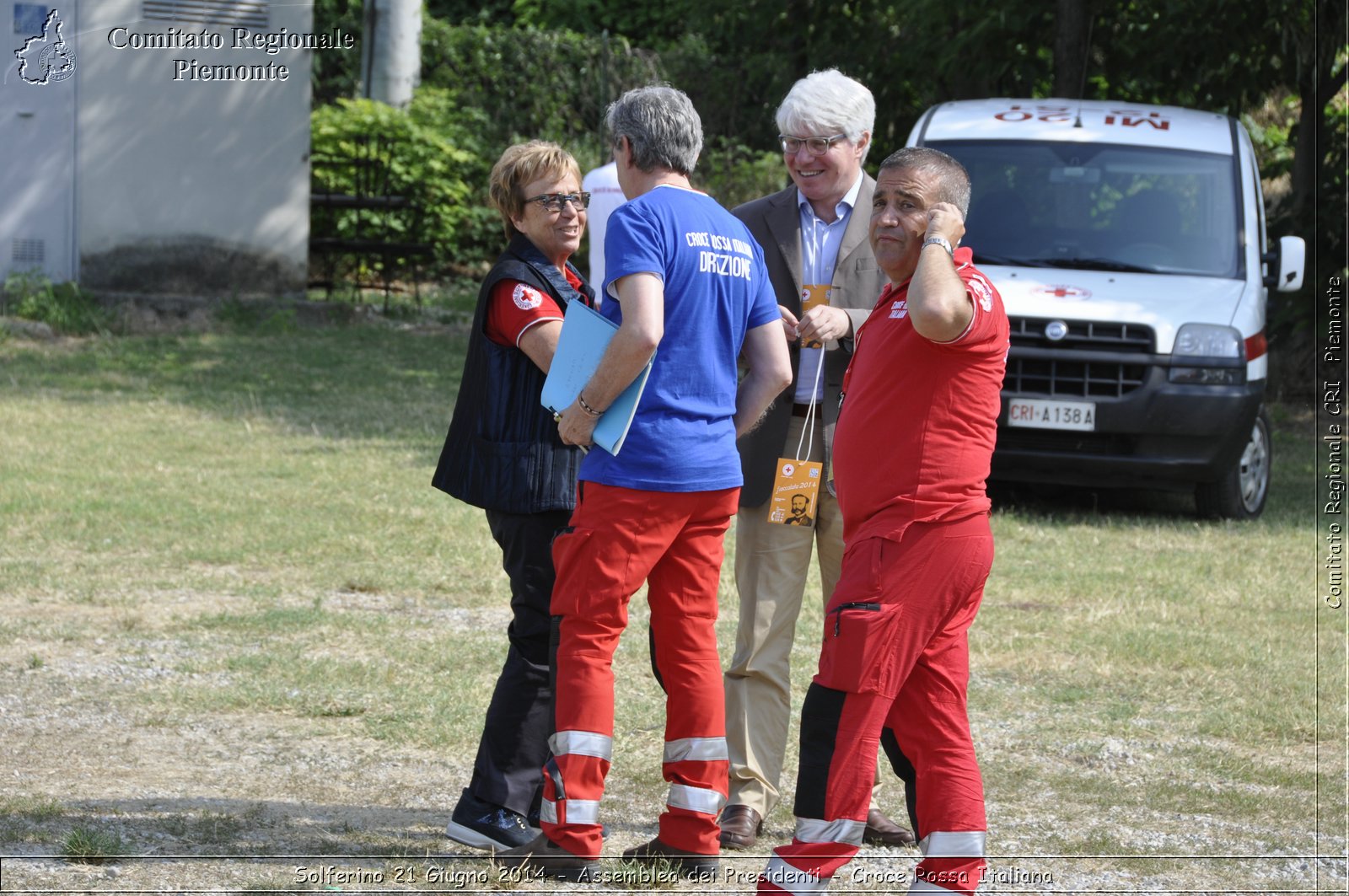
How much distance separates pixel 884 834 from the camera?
4.52m

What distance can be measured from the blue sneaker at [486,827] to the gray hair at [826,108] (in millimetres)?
2042

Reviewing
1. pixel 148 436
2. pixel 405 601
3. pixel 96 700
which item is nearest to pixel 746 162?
pixel 148 436

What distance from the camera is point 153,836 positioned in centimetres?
422

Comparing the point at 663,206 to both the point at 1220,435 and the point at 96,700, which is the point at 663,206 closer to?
the point at 96,700

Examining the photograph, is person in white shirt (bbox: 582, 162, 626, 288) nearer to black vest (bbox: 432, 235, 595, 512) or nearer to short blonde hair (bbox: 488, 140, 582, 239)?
short blonde hair (bbox: 488, 140, 582, 239)

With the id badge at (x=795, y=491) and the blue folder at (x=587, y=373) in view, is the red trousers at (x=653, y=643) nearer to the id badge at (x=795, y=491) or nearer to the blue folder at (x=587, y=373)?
the blue folder at (x=587, y=373)

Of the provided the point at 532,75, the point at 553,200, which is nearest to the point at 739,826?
the point at 553,200

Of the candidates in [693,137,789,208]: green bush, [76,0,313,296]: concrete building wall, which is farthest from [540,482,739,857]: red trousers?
[693,137,789,208]: green bush

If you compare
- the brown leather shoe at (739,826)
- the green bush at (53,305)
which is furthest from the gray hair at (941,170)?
the green bush at (53,305)

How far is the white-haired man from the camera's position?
4449 mm

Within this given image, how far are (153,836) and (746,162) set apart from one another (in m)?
17.1

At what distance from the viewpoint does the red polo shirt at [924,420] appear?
3.43 meters

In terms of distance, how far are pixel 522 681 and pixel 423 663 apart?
1.80 meters

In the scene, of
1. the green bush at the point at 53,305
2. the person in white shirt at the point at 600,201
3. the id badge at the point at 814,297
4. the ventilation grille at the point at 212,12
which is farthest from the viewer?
the ventilation grille at the point at 212,12
